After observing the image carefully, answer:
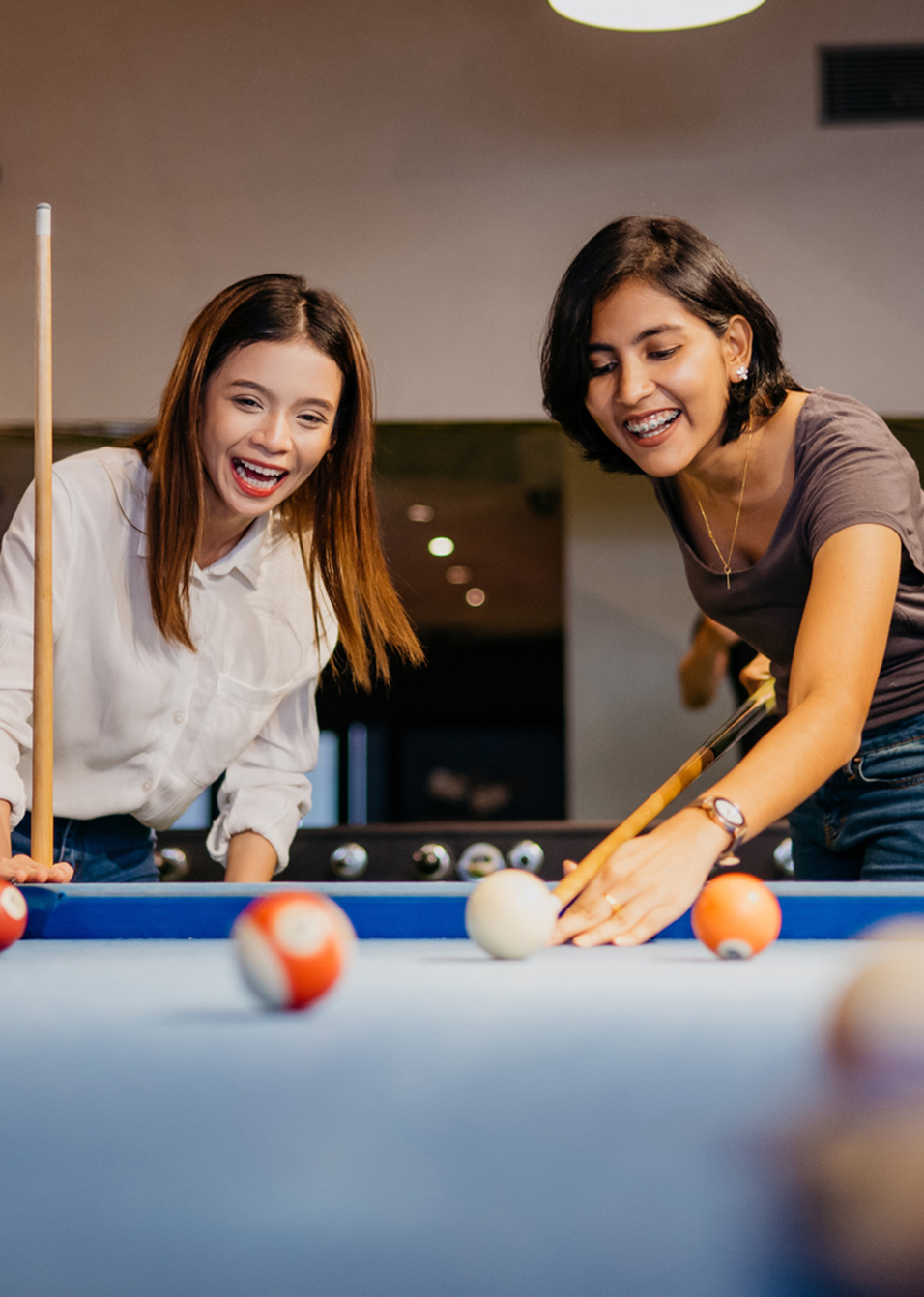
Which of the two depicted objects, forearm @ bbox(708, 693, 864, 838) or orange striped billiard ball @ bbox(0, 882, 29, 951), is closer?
orange striped billiard ball @ bbox(0, 882, 29, 951)

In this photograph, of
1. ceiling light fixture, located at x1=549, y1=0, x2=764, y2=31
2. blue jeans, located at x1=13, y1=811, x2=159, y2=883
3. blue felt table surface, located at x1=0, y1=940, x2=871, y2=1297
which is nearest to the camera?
blue felt table surface, located at x1=0, y1=940, x2=871, y2=1297

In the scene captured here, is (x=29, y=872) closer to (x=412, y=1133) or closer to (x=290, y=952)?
(x=290, y=952)

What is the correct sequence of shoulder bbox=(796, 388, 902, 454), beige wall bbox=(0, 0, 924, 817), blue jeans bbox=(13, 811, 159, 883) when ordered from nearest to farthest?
shoulder bbox=(796, 388, 902, 454) < blue jeans bbox=(13, 811, 159, 883) < beige wall bbox=(0, 0, 924, 817)

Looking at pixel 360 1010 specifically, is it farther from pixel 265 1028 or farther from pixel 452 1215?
pixel 452 1215

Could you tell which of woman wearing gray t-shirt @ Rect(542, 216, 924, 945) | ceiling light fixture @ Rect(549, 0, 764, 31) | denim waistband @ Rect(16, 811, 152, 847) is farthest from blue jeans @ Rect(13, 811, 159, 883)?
ceiling light fixture @ Rect(549, 0, 764, 31)

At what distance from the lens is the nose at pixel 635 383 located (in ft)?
5.58

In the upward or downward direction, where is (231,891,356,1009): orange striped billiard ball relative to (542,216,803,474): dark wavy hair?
downward

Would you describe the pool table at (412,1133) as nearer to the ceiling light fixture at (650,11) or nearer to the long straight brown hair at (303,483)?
the long straight brown hair at (303,483)

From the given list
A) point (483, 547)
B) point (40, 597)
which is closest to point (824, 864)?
point (40, 597)

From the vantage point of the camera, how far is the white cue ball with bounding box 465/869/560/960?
3.64 feet

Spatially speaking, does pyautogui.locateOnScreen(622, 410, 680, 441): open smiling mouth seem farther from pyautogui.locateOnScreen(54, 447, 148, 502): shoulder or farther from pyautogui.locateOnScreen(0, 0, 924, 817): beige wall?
pyautogui.locateOnScreen(0, 0, 924, 817): beige wall

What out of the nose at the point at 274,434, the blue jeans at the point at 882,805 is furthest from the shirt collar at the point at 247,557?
the blue jeans at the point at 882,805

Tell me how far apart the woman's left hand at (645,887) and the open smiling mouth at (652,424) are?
65cm

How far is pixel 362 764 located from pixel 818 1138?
10.7 m
